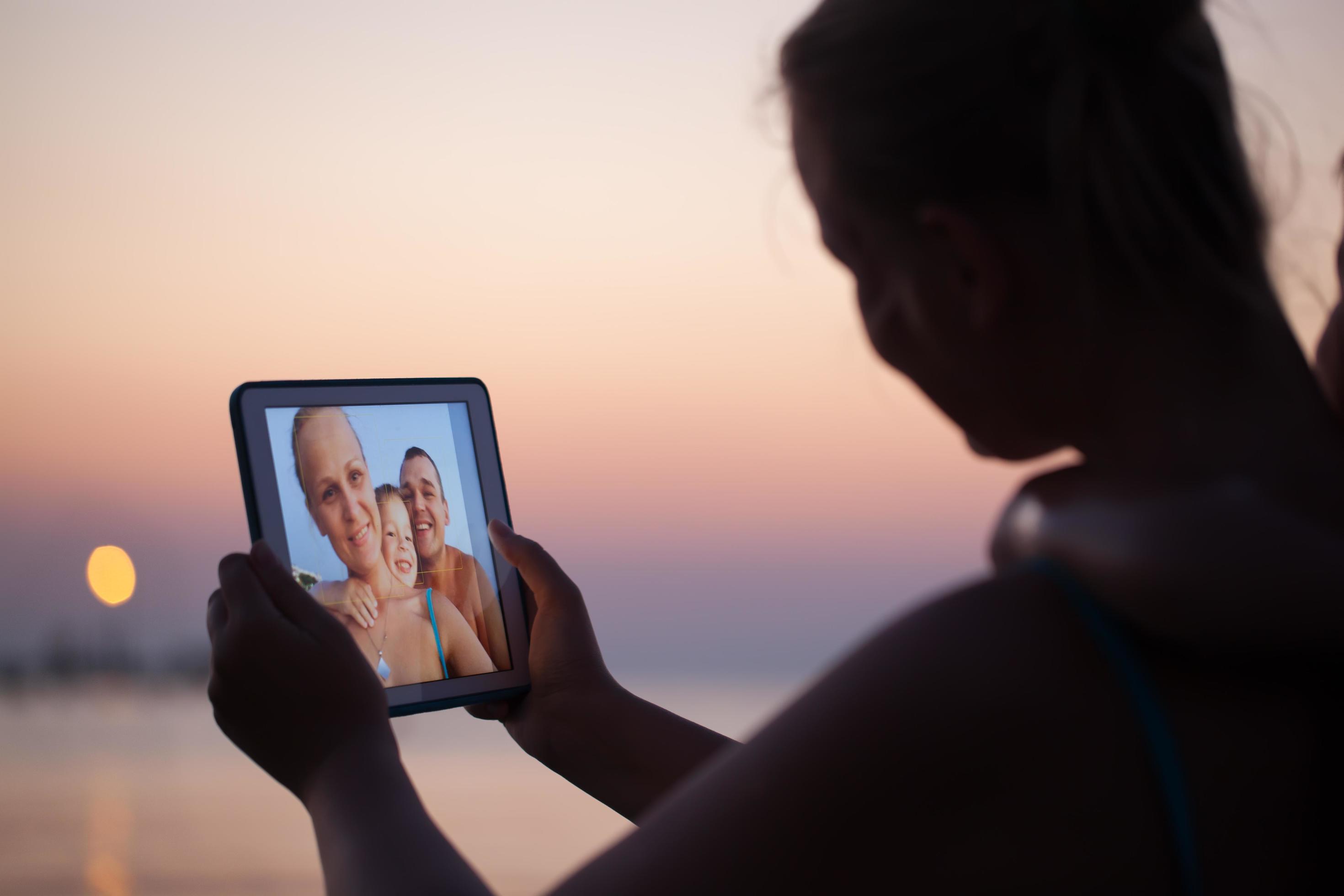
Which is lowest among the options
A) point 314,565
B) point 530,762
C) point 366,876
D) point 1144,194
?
point 530,762

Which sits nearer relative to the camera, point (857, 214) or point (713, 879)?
point (713, 879)

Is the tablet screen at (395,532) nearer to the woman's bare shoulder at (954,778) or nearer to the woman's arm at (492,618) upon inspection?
the woman's arm at (492,618)

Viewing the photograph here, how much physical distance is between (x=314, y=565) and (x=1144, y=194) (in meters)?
0.73

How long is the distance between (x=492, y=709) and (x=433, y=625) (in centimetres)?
11

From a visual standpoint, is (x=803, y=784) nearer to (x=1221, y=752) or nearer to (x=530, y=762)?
(x=1221, y=752)

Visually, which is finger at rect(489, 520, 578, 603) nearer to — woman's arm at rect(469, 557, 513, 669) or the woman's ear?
woman's arm at rect(469, 557, 513, 669)

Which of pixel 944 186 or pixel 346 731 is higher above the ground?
pixel 944 186

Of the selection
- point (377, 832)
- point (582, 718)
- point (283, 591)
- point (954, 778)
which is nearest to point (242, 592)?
point (283, 591)

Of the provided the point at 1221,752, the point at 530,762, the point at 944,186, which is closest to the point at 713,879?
the point at 1221,752

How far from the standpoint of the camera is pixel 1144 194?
47 centimetres

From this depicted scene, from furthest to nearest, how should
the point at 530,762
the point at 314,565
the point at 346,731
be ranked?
the point at 530,762
the point at 314,565
the point at 346,731

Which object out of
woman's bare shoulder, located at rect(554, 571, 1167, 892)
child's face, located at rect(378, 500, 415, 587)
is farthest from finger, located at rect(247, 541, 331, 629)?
woman's bare shoulder, located at rect(554, 571, 1167, 892)

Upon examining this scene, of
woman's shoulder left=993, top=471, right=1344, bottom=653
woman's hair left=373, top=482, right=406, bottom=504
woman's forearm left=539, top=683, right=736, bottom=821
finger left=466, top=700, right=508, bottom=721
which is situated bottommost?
woman's forearm left=539, top=683, right=736, bottom=821

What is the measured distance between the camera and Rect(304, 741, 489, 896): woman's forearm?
1.78ft
